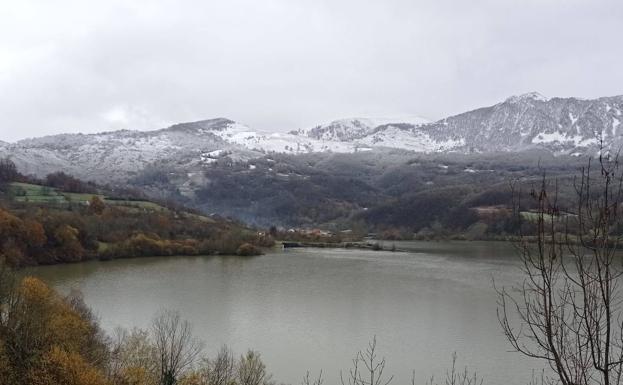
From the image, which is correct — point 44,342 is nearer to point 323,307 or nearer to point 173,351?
point 173,351

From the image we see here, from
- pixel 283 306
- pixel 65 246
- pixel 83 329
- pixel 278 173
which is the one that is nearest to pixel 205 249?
pixel 65 246

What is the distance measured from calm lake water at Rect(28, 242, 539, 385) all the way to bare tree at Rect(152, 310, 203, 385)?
1033mm

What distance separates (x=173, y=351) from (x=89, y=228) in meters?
44.0

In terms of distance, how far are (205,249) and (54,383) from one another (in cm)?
5102

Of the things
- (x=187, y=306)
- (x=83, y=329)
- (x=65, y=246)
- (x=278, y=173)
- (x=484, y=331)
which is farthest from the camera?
(x=278, y=173)

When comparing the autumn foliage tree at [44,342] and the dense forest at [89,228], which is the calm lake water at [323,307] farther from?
the autumn foliage tree at [44,342]

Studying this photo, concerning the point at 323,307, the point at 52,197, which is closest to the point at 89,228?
the point at 52,197

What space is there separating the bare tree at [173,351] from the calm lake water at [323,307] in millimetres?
1033

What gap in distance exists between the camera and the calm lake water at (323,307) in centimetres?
1984

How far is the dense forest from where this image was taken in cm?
4747

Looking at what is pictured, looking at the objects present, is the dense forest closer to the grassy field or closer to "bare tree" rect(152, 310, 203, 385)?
the grassy field

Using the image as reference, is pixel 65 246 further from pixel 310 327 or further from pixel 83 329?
pixel 83 329

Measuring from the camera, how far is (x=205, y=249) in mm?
61594

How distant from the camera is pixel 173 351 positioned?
14914 millimetres
